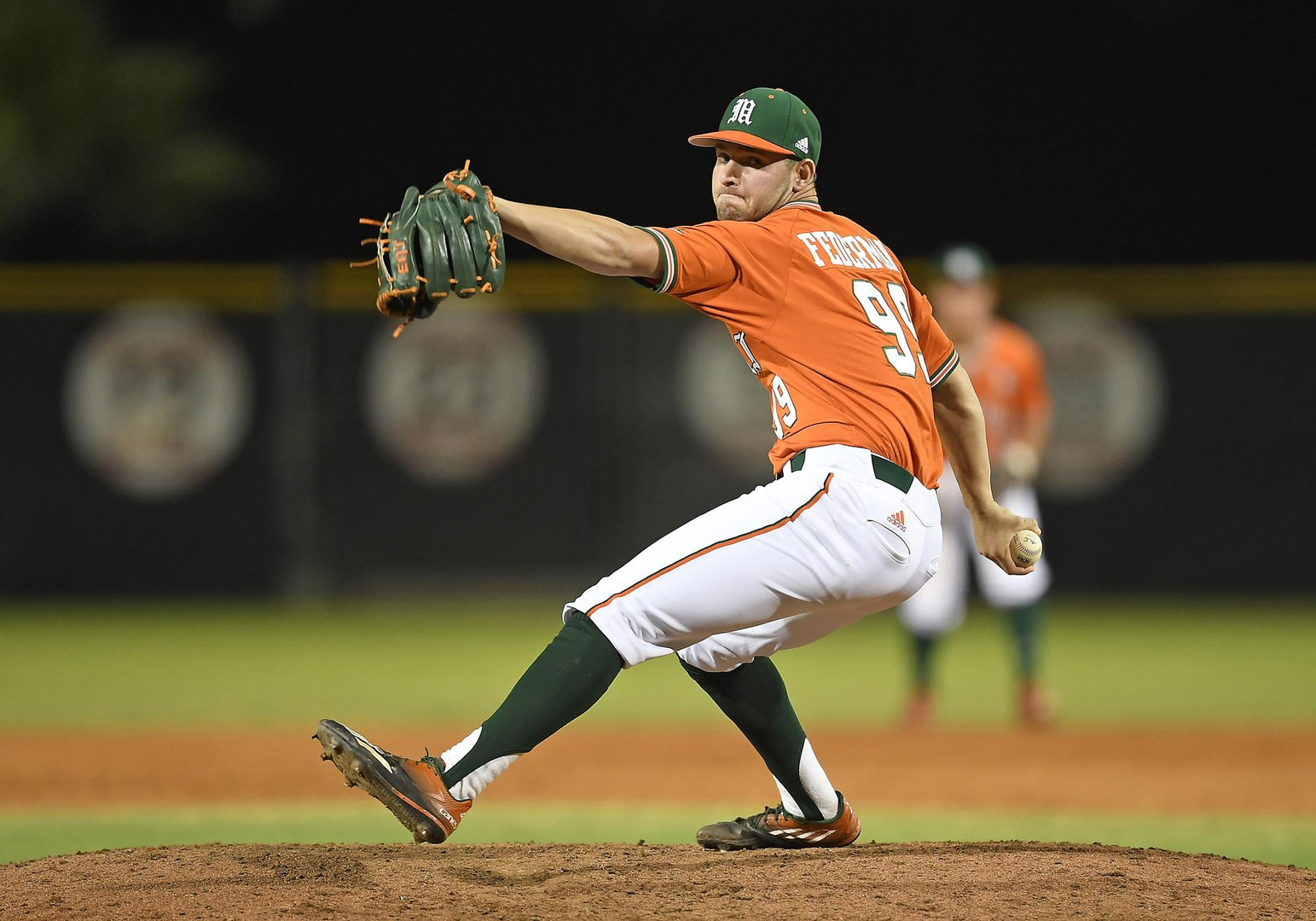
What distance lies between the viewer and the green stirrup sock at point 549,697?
3.24 meters

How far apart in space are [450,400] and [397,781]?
853cm

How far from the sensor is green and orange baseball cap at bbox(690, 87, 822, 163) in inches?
139

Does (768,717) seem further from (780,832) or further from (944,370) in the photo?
(944,370)

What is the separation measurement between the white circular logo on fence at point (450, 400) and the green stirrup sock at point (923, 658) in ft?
15.5

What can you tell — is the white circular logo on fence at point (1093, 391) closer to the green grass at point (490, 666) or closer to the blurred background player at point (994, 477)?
the green grass at point (490, 666)

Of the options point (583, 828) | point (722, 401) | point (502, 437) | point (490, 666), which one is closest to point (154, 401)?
point (502, 437)

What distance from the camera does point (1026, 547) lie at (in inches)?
146

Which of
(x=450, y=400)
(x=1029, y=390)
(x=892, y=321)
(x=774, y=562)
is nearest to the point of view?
(x=774, y=562)

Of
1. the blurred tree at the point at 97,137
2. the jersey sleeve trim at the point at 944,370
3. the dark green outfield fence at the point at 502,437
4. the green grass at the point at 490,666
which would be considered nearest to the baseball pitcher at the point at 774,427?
the jersey sleeve trim at the point at 944,370

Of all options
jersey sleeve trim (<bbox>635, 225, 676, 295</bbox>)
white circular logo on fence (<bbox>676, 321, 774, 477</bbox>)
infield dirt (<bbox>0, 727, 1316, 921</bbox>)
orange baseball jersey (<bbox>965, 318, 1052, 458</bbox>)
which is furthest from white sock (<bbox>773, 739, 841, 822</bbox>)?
white circular logo on fence (<bbox>676, 321, 774, 477</bbox>)

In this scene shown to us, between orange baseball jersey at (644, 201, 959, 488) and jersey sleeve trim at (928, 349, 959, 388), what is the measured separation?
0.25 metres

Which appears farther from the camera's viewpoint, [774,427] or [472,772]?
[774,427]

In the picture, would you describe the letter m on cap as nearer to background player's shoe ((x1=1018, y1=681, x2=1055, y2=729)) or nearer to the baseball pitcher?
the baseball pitcher

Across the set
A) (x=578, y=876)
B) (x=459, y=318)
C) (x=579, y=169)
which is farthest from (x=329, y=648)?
(x=579, y=169)
